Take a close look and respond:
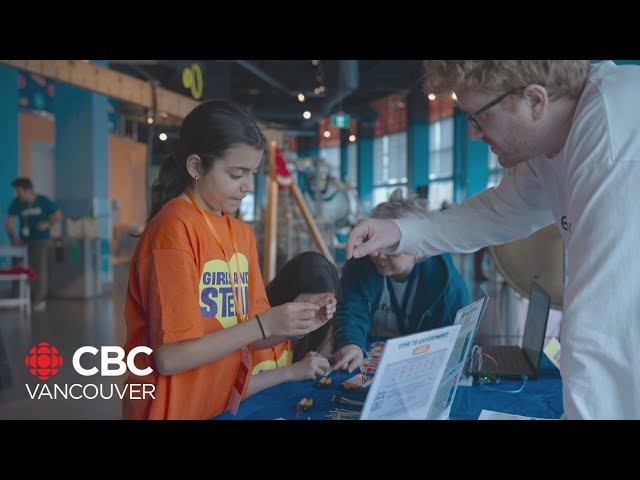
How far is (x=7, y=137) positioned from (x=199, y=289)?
23.0ft

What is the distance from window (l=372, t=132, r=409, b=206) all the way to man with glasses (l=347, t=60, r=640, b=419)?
422 inches

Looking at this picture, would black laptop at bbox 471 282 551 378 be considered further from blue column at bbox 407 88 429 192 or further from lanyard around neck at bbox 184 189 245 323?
blue column at bbox 407 88 429 192

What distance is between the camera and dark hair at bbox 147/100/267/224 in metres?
1.19

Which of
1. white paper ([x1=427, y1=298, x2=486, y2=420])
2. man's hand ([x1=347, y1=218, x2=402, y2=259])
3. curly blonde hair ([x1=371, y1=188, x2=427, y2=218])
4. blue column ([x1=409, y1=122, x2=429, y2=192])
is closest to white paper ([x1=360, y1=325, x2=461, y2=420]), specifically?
white paper ([x1=427, y1=298, x2=486, y2=420])

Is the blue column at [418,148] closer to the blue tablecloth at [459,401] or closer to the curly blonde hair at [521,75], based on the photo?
the blue tablecloth at [459,401]

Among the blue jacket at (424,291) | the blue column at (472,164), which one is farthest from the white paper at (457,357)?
the blue column at (472,164)

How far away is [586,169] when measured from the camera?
89 cm

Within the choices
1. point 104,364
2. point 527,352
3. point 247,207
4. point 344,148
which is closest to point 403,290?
point 527,352

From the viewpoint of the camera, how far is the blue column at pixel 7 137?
22.7 ft

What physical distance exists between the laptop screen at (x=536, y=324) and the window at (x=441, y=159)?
9.66 m

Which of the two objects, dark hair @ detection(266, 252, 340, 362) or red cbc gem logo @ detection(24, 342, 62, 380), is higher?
dark hair @ detection(266, 252, 340, 362)

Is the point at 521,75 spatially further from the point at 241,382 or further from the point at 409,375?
the point at 241,382
